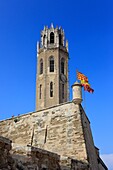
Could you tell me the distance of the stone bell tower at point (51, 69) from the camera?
58.8m

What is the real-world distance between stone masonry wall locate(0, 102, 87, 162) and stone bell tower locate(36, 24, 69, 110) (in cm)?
3688

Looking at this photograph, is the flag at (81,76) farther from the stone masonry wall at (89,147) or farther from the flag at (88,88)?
the stone masonry wall at (89,147)

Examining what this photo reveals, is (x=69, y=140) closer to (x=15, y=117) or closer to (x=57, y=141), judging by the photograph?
(x=57, y=141)

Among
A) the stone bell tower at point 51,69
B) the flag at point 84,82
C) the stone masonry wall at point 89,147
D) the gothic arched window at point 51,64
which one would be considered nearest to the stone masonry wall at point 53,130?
the stone masonry wall at point 89,147

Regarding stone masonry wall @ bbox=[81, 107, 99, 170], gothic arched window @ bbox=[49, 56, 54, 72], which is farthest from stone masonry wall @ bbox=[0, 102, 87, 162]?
gothic arched window @ bbox=[49, 56, 54, 72]

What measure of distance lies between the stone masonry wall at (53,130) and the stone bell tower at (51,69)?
36.9 m

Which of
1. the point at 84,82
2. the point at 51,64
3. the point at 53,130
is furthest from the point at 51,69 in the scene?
the point at 53,130

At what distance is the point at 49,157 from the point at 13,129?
8669 millimetres

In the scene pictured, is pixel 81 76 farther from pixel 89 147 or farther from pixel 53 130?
pixel 89 147

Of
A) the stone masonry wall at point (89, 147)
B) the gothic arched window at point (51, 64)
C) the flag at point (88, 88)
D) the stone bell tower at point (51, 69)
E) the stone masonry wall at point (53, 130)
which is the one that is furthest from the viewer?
the gothic arched window at point (51, 64)

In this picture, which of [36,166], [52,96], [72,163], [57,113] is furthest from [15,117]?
[52,96]

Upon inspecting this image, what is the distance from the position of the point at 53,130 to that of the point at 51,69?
4377 centimetres

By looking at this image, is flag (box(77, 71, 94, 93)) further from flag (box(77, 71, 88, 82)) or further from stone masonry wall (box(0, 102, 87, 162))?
stone masonry wall (box(0, 102, 87, 162))

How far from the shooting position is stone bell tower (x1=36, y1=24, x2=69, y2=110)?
193ft
